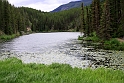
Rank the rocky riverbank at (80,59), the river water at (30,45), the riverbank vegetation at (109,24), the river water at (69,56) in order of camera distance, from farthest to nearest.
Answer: the riverbank vegetation at (109,24) → the river water at (30,45) → the river water at (69,56) → the rocky riverbank at (80,59)

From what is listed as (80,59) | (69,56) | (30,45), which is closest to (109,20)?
(30,45)

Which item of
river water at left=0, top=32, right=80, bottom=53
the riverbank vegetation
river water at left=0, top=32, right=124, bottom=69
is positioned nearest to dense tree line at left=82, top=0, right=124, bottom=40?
the riverbank vegetation

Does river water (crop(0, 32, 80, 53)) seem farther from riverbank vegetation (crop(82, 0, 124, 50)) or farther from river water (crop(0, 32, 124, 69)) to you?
riverbank vegetation (crop(82, 0, 124, 50))

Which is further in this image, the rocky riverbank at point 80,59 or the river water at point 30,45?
the river water at point 30,45

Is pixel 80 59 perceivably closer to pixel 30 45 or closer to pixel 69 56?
pixel 69 56

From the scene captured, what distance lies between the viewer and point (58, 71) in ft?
47.7

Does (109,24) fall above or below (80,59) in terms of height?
above

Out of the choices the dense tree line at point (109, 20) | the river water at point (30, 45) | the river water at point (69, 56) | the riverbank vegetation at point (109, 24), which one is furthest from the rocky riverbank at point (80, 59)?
the dense tree line at point (109, 20)

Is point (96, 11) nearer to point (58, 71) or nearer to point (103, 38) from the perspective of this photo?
point (103, 38)

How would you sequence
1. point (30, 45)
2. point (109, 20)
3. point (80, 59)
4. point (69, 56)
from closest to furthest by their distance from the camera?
point (80, 59), point (69, 56), point (30, 45), point (109, 20)

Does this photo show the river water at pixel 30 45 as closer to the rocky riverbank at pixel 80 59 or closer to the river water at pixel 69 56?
the river water at pixel 69 56

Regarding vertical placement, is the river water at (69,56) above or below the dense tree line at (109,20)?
below

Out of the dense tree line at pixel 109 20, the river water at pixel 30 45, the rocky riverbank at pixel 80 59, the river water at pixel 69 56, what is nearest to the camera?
the rocky riverbank at pixel 80 59

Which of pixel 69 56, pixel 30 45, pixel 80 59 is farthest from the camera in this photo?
pixel 30 45
